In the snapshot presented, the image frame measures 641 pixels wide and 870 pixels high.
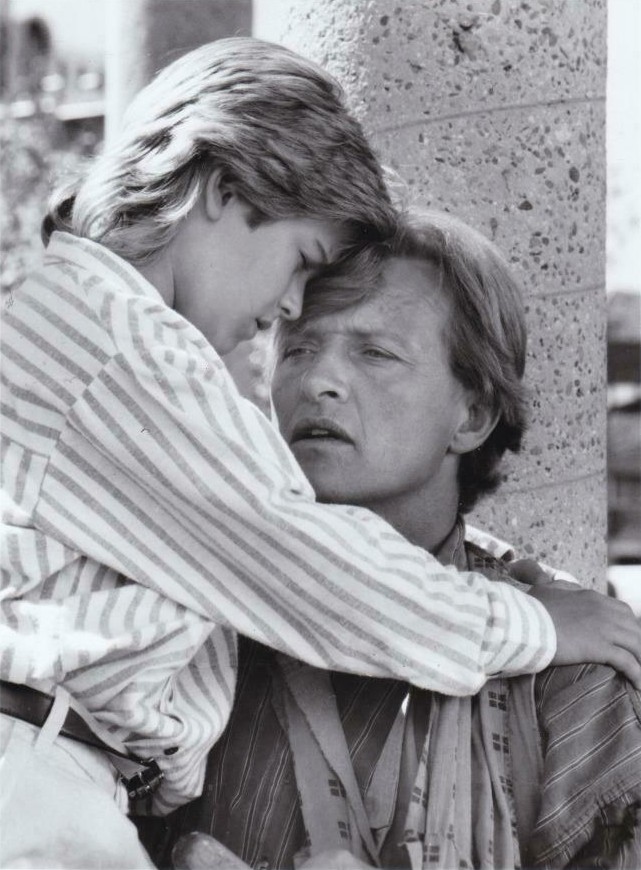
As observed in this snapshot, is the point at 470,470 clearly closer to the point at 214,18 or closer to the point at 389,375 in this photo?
the point at 389,375

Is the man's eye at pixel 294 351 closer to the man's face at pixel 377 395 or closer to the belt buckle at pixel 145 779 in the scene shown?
the man's face at pixel 377 395

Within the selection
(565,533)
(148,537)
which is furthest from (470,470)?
(148,537)

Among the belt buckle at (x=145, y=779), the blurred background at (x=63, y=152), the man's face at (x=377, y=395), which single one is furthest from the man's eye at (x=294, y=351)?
the blurred background at (x=63, y=152)

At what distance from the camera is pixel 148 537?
2.39 metres

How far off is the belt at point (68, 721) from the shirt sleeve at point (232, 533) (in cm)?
26

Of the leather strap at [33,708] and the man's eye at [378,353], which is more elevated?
the man's eye at [378,353]

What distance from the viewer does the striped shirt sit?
2.33 m

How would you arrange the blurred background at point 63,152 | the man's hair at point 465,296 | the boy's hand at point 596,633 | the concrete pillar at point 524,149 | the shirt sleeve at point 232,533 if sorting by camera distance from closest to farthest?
the shirt sleeve at point 232,533, the boy's hand at point 596,633, the man's hair at point 465,296, the concrete pillar at point 524,149, the blurred background at point 63,152

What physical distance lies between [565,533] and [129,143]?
140cm

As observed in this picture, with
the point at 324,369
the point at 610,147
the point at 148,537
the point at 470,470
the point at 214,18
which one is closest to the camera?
the point at 148,537

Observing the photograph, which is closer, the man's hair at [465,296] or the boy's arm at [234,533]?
the boy's arm at [234,533]

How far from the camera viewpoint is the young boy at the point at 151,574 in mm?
2279

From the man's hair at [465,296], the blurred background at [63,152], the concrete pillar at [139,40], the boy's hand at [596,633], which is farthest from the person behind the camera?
the blurred background at [63,152]

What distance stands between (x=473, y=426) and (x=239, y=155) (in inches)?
31.8
